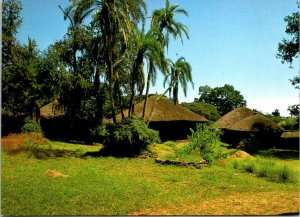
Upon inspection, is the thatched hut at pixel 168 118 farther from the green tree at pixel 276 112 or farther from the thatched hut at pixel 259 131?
the green tree at pixel 276 112

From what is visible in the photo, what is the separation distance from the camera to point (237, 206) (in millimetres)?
9523

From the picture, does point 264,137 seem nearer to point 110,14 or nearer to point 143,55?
point 143,55

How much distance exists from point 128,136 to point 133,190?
7.86 metres

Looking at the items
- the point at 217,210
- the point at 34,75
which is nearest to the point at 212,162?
the point at 217,210

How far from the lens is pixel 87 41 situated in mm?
30703

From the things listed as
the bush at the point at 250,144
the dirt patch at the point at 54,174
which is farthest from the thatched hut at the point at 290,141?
the dirt patch at the point at 54,174

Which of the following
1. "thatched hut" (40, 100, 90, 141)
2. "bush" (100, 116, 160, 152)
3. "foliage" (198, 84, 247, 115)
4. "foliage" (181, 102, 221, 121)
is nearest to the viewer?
"bush" (100, 116, 160, 152)

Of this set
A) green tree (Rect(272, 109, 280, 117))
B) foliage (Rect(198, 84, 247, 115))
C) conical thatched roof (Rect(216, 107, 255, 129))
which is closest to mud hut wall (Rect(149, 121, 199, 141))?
conical thatched roof (Rect(216, 107, 255, 129))

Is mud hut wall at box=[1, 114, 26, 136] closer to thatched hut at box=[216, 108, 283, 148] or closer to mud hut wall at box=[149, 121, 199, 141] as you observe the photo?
mud hut wall at box=[149, 121, 199, 141]

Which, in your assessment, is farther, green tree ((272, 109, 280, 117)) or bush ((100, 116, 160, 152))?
green tree ((272, 109, 280, 117))

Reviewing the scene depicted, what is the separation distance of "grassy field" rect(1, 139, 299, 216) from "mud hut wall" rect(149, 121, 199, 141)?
1593cm

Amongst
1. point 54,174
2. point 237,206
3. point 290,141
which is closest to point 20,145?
point 54,174

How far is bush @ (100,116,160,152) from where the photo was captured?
19.2 m

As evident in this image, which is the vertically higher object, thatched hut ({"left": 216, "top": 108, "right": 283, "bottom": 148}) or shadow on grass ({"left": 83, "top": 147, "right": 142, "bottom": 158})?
thatched hut ({"left": 216, "top": 108, "right": 283, "bottom": 148})
